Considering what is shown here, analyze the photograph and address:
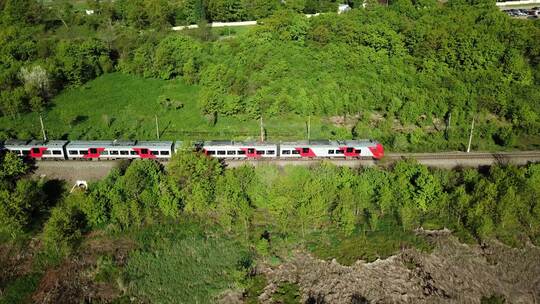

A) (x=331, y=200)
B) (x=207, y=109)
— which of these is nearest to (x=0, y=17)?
(x=207, y=109)

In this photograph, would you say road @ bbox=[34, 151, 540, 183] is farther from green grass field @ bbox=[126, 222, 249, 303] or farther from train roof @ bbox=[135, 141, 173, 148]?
green grass field @ bbox=[126, 222, 249, 303]

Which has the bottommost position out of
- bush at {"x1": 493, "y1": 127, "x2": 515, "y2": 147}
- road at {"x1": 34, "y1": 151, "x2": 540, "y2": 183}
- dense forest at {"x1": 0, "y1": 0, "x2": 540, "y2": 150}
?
road at {"x1": 34, "y1": 151, "x2": 540, "y2": 183}

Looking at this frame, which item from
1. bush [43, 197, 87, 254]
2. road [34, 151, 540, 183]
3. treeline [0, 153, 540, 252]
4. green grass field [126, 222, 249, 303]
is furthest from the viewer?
road [34, 151, 540, 183]

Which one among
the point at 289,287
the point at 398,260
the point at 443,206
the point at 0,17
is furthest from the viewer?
the point at 0,17

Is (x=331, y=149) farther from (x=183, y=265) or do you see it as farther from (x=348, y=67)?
(x=183, y=265)

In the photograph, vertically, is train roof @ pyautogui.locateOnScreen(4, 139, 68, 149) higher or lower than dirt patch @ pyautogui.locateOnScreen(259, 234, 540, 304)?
higher

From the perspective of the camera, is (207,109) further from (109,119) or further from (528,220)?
(528,220)

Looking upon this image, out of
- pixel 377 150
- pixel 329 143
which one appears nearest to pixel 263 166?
pixel 329 143

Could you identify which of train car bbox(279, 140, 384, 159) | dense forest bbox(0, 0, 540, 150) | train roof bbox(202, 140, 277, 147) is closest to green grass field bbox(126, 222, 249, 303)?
train roof bbox(202, 140, 277, 147)
